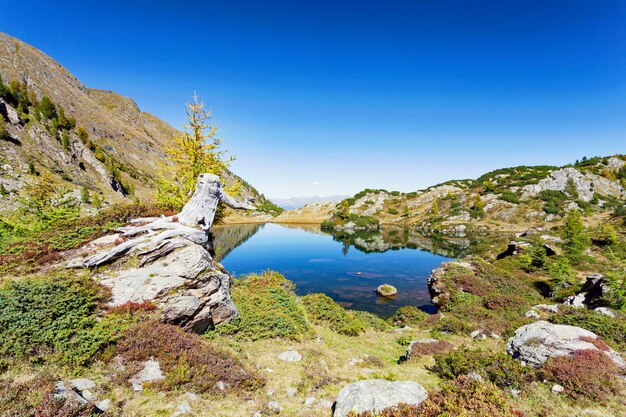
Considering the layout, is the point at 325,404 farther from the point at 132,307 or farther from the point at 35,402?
the point at 132,307

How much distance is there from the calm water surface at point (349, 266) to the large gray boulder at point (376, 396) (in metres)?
16.2

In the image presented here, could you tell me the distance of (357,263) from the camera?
50750 mm

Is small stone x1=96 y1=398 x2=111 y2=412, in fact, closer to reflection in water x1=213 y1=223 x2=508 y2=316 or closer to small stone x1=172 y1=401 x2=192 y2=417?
small stone x1=172 y1=401 x2=192 y2=417

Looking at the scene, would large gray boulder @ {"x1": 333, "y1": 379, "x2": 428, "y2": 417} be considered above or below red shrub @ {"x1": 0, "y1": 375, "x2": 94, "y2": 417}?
below

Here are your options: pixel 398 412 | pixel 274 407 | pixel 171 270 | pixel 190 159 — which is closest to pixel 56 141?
pixel 190 159

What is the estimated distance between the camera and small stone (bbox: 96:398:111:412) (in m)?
6.95

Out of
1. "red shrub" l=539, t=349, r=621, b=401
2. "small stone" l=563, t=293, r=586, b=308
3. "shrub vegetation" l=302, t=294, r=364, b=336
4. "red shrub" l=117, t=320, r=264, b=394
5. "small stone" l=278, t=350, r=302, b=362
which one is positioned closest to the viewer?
"red shrub" l=539, t=349, r=621, b=401

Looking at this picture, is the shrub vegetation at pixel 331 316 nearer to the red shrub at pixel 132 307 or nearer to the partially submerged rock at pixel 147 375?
the red shrub at pixel 132 307

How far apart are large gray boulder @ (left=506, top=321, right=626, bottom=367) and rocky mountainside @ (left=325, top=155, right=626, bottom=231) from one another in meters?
84.7

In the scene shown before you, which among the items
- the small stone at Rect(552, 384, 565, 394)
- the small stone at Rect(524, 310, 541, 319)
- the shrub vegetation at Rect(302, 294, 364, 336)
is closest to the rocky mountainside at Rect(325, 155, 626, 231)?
the small stone at Rect(524, 310, 541, 319)

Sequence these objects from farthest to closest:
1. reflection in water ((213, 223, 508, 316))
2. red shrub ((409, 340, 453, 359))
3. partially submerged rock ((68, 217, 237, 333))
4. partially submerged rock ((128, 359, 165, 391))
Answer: reflection in water ((213, 223, 508, 316))
red shrub ((409, 340, 453, 359))
partially submerged rock ((68, 217, 237, 333))
partially submerged rock ((128, 359, 165, 391))

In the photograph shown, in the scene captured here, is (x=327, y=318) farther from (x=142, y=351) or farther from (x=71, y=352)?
(x=71, y=352)

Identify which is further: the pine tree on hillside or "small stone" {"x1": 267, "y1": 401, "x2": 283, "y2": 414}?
the pine tree on hillside

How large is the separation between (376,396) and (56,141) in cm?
10372
